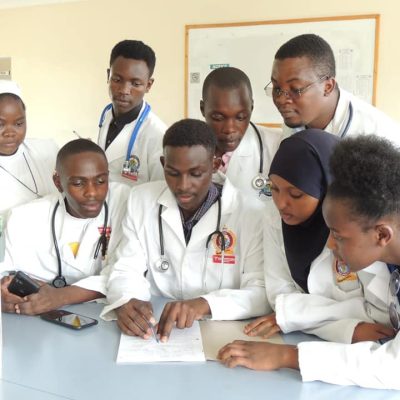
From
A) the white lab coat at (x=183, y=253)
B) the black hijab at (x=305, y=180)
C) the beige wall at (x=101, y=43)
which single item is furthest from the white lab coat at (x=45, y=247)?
the beige wall at (x=101, y=43)

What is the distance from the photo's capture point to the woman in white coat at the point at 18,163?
192 centimetres

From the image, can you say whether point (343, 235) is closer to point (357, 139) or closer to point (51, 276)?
point (357, 139)

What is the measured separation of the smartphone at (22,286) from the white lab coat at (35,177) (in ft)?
1.56

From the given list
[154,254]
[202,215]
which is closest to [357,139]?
[202,215]

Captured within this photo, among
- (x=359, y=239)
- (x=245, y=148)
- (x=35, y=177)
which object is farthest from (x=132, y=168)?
(x=359, y=239)

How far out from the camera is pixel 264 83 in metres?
3.84

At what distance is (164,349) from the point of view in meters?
1.15

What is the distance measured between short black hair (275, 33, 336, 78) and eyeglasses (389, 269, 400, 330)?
2.45ft

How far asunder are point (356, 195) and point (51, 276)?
1155 millimetres

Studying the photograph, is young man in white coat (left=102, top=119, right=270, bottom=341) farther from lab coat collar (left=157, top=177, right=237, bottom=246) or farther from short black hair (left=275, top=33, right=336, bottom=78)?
short black hair (left=275, top=33, right=336, bottom=78)

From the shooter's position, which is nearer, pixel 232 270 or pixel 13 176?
pixel 232 270

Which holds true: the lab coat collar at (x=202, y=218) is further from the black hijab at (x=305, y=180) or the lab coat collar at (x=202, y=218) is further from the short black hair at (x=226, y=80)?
the short black hair at (x=226, y=80)

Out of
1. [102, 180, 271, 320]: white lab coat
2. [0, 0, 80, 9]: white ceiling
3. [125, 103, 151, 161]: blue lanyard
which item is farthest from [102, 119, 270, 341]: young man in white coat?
[0, 0, 80, 9]: white ceiling

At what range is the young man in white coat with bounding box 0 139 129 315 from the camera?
159 centimetres
